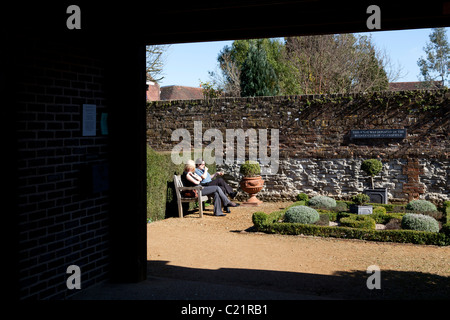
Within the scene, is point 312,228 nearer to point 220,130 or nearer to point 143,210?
point 143,210

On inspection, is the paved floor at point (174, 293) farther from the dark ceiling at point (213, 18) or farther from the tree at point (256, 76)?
the tree at point (256, 76)

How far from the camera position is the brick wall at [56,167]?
4152 millimetres

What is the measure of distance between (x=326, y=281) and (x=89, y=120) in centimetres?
343

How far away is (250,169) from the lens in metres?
12.8

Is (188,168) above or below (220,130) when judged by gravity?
below

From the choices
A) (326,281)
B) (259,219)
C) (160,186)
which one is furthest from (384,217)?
(160,186)

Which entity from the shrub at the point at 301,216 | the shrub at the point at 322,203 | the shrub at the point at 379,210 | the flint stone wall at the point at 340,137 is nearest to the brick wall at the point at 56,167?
the shrub at the point at 301,216

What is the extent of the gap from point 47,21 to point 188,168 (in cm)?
706

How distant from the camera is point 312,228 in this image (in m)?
8.93

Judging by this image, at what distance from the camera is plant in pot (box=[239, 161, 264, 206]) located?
1284cm

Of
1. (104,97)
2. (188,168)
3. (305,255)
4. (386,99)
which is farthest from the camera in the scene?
(386,99)

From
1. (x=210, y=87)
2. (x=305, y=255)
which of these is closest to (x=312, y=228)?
(x=305, y=255)

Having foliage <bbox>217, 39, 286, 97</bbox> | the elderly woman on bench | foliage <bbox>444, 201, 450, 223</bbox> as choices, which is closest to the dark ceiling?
foliage <bbox>444, 201, 450, 223</bbox>

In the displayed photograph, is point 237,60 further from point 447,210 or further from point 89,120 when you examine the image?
point 89,120
